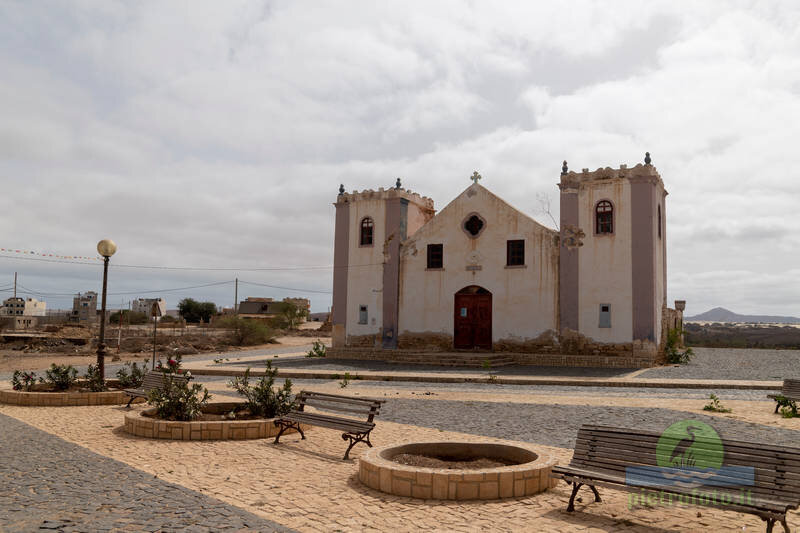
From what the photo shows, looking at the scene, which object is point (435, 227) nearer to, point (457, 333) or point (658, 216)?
point (457, 333)

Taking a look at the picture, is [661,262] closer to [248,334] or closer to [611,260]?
[611,260]

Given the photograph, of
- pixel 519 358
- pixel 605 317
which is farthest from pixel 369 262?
pixel 605 317

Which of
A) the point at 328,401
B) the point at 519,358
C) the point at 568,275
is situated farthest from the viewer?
the point at 519,358

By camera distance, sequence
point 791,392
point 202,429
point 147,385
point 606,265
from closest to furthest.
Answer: point 202,429 < point 791,392 < point 147,385 < point 606,265

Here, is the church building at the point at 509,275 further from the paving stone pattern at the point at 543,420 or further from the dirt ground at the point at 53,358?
the paving stone pattern at the point at 543,420

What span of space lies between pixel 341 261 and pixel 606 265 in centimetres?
1123

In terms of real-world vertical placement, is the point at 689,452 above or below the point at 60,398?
above

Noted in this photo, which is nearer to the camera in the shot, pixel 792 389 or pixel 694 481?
pixel 694 481

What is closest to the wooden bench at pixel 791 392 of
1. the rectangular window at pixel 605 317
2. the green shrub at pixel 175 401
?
the green shrub at pixel 175 401

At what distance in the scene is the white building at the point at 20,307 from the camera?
290 feet

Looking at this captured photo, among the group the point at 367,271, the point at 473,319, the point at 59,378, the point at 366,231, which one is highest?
the point at 366,231

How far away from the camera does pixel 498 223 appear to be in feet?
80.7

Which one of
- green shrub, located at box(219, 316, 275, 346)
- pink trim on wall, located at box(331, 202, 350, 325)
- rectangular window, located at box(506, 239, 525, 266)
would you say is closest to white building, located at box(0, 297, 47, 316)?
green shrub, located at box(219, 316, 275, 346)

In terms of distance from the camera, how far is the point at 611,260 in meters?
22.3
